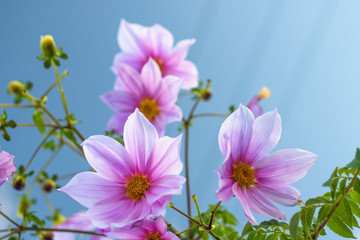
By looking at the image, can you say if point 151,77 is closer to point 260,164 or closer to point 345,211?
→ point 260,164

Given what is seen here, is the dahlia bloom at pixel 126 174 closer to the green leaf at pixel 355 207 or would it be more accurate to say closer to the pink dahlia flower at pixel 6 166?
the pink dahlia flower at pixel 6 166

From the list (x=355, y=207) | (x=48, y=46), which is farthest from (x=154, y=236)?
(x=48, y=46)

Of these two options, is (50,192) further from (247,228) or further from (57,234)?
(247,228)

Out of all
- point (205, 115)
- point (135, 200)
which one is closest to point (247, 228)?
point (135, 200)

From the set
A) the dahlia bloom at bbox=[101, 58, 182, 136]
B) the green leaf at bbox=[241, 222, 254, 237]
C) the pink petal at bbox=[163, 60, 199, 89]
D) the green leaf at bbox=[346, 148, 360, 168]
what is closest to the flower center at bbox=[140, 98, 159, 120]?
the dahlia bloom at bbox=[101, 58, 182, 136]

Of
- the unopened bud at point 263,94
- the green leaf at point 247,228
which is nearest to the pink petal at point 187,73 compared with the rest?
the unopened bud at point 263,94

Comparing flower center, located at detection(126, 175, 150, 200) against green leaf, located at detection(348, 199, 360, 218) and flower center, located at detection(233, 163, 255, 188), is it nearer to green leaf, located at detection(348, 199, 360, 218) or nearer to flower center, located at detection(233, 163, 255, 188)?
flower center, located at detection(233, 163, 255, 188)

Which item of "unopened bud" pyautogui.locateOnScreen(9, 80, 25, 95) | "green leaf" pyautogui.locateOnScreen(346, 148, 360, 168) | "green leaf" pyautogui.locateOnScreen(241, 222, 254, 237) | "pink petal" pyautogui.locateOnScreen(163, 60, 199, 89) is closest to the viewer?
"green leaf" pyautogui.locateOnScreen(346, 148, 360, 168)
